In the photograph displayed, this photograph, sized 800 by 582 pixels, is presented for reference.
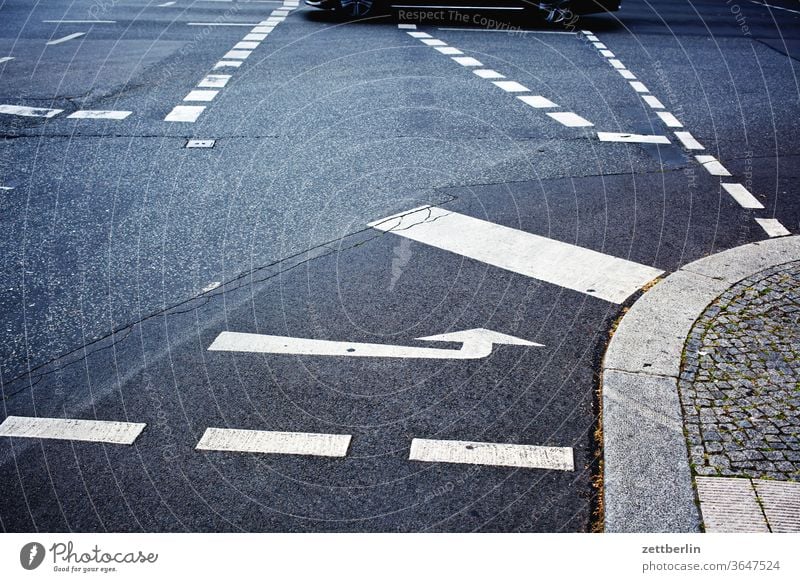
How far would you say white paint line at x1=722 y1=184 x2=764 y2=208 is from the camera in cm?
727

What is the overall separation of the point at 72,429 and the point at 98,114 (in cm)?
663

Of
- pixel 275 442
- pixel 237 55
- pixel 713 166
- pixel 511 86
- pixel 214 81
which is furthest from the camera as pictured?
pixel 237 55

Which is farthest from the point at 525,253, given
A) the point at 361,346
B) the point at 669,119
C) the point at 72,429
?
the point at 669,119

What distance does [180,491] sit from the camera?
12.4 feet

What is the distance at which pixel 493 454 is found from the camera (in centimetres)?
402

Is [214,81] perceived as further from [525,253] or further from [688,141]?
[525,253]

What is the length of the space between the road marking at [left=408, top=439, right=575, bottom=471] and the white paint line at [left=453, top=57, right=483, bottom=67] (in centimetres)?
936

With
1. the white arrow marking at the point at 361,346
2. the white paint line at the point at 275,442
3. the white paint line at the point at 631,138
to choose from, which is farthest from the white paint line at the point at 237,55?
the white paint line at the point at 275,442


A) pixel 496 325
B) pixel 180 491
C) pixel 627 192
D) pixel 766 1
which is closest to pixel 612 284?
pixel 496 325

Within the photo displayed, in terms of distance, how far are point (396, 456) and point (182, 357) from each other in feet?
5.19

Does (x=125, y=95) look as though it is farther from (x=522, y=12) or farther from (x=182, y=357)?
(x=522, y=12)

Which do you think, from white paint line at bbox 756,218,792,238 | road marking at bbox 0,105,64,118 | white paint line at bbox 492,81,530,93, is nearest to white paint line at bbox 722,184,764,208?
white paint line at bbox 756,218,792,238
